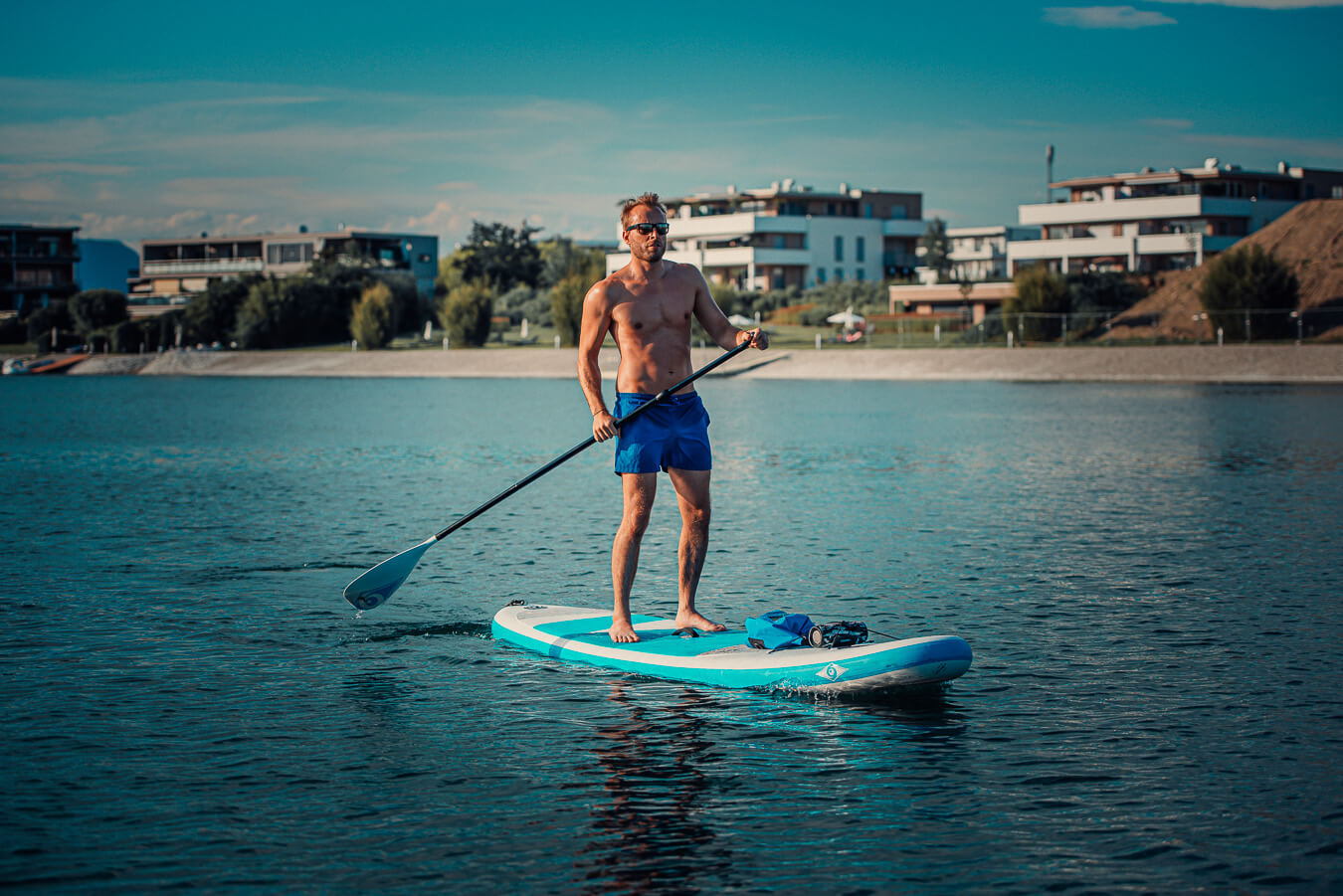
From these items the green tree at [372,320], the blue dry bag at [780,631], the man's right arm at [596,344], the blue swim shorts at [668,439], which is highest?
the green tree at [372,320]

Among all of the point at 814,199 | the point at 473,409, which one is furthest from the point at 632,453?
the point at 814,199

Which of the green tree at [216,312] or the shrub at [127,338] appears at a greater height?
the green tree at [216,312]

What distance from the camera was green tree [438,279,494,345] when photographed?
102 meters

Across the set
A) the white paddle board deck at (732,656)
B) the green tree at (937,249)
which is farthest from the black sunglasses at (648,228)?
the green tree at (937,249)

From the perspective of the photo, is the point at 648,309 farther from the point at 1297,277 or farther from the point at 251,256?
the point at 251,256

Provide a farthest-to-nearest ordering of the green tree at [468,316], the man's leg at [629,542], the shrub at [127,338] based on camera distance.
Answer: the shrub at [127,338], the green tree at [468,316], the man's leg at [629,542]

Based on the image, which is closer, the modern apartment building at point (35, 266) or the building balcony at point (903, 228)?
the building balcony at point (903, 228)

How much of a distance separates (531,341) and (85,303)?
45865mm

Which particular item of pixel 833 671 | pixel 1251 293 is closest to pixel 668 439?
pixel 833 671

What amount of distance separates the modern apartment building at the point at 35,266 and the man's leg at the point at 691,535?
153707 millimetres

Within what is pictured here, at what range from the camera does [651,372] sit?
1027cm

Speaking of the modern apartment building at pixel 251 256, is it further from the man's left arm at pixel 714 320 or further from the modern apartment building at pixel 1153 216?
the man's left arm at pixel 714 320

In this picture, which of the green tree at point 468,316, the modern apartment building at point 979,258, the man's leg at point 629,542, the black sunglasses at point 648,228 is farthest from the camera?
the modern apartment building at point 979,258

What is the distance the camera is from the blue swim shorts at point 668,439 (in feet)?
33.4
